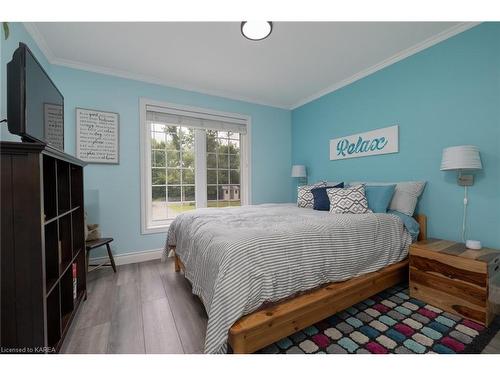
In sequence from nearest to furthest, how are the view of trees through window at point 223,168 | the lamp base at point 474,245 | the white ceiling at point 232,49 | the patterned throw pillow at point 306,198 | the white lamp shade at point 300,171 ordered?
the lamp base at point 474,245 → the white ceiling at point 232,49 → the patterned throw pillow at point 306,198 → the view of trees through window at point 223,168 → the white lamp shade at point 300,171

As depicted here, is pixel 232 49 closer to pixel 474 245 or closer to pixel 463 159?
pixel 463 159

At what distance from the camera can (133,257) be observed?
2.86 meters

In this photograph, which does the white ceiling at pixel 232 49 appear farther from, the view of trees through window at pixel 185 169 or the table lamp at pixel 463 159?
the table lamp at pixel 463 159

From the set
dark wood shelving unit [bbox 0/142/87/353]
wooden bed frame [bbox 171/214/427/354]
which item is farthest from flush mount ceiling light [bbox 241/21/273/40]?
wooden bed frame [bbox 171/214/427/354]

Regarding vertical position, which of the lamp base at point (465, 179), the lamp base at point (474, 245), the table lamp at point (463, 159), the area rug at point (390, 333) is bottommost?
the area rug at point (390, 333)

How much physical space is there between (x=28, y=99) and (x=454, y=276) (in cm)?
300

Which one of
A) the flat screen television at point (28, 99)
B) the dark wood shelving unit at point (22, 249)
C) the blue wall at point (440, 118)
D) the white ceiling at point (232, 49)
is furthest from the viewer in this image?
the white ceiling at point (232, 49)

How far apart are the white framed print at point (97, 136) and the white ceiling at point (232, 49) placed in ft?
1.83

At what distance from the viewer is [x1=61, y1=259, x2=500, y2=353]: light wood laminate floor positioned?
4.46ft

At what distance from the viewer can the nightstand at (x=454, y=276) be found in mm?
1513

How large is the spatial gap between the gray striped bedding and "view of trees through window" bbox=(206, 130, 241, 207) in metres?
1.53

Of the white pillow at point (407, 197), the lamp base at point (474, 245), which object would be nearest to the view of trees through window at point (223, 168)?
the white pillow at point (407, 197)

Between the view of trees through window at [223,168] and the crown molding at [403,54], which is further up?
the crown molding at [403,54]
